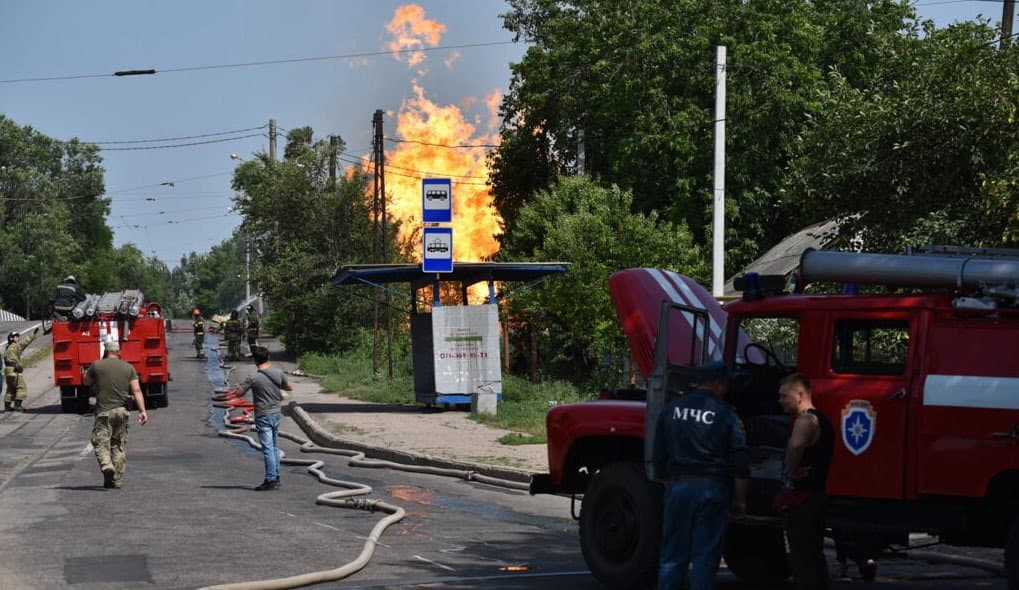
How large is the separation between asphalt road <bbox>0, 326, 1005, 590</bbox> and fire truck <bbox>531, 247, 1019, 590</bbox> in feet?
2.59

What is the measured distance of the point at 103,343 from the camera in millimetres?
29188

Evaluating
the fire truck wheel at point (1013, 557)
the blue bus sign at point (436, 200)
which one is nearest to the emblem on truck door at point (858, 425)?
the fire truck wheel at point (1013, 557)

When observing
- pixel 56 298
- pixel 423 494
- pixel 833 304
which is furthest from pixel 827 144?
pixel 56 298

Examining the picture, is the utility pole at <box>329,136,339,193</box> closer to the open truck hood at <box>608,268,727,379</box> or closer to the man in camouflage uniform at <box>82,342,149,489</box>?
the man in camouflage uniform at <box>82,342,149,489</box>

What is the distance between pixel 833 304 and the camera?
9211mm

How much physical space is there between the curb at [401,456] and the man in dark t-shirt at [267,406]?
119 inches

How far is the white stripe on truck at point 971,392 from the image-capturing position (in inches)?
323

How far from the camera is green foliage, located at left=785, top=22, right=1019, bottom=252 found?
1908cm

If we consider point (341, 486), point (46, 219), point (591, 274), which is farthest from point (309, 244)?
point (46, 219)

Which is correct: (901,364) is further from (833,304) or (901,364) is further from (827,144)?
(827,144)

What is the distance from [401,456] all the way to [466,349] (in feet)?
27.0

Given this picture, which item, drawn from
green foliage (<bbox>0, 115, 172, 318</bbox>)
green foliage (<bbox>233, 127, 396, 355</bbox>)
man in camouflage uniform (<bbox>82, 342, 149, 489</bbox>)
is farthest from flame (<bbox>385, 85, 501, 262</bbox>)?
green foliage (<bbox>0, 115, 172, 318</bbox>)

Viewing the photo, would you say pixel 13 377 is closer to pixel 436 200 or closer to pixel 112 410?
pixel 436 200

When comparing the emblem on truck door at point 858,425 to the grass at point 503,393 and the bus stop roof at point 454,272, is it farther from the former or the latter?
the bus stop roof at point 454,272
